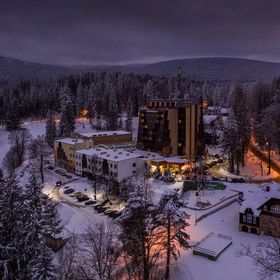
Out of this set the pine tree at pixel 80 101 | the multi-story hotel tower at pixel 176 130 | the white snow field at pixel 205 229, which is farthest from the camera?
the pine tree at pixel 80 101

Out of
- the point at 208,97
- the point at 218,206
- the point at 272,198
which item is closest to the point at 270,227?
the point at 272,198

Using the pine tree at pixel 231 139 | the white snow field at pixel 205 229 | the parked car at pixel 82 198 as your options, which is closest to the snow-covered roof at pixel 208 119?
the pine tree at pixel 231 139

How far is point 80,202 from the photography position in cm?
5231

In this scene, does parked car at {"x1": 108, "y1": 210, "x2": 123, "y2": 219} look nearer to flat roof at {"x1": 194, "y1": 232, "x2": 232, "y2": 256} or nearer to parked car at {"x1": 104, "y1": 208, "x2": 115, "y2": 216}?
parked car at {"x1": 104, "y1": 208, "x2": 115, "y2": 216}

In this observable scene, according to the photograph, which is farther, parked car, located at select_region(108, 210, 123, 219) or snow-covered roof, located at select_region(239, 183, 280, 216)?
parked car, located at select_region(108, 210, 123, 219)

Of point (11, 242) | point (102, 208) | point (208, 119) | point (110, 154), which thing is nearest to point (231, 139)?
point (110, 154)

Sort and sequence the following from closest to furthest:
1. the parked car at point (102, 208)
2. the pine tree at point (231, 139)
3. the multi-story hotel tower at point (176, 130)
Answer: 1. the parked car at point (102, 208)
2. the pine tree at point (231, 139)
3. the multi-story hotel tower at point (176, 130)

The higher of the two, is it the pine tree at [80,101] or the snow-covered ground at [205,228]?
the pine tree at [80,101]

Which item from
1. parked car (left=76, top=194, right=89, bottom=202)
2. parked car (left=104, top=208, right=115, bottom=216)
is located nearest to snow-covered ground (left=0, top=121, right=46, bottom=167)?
parked car (left=76, top=194, right=89, bottom=202)

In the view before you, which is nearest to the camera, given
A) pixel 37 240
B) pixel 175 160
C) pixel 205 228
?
pixel 37 240

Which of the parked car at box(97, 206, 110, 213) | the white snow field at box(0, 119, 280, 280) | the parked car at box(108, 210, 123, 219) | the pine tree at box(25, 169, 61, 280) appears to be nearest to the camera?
the pine tree at box(25, 169, 61, 280)

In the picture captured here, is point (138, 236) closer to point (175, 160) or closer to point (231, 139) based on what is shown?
point (175, 160)

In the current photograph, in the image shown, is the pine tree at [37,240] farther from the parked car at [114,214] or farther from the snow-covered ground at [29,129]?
the snow-covered ground at [29,129]

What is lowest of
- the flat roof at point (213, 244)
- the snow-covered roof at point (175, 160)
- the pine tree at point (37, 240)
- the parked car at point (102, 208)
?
the parked car at point (102, 208)
